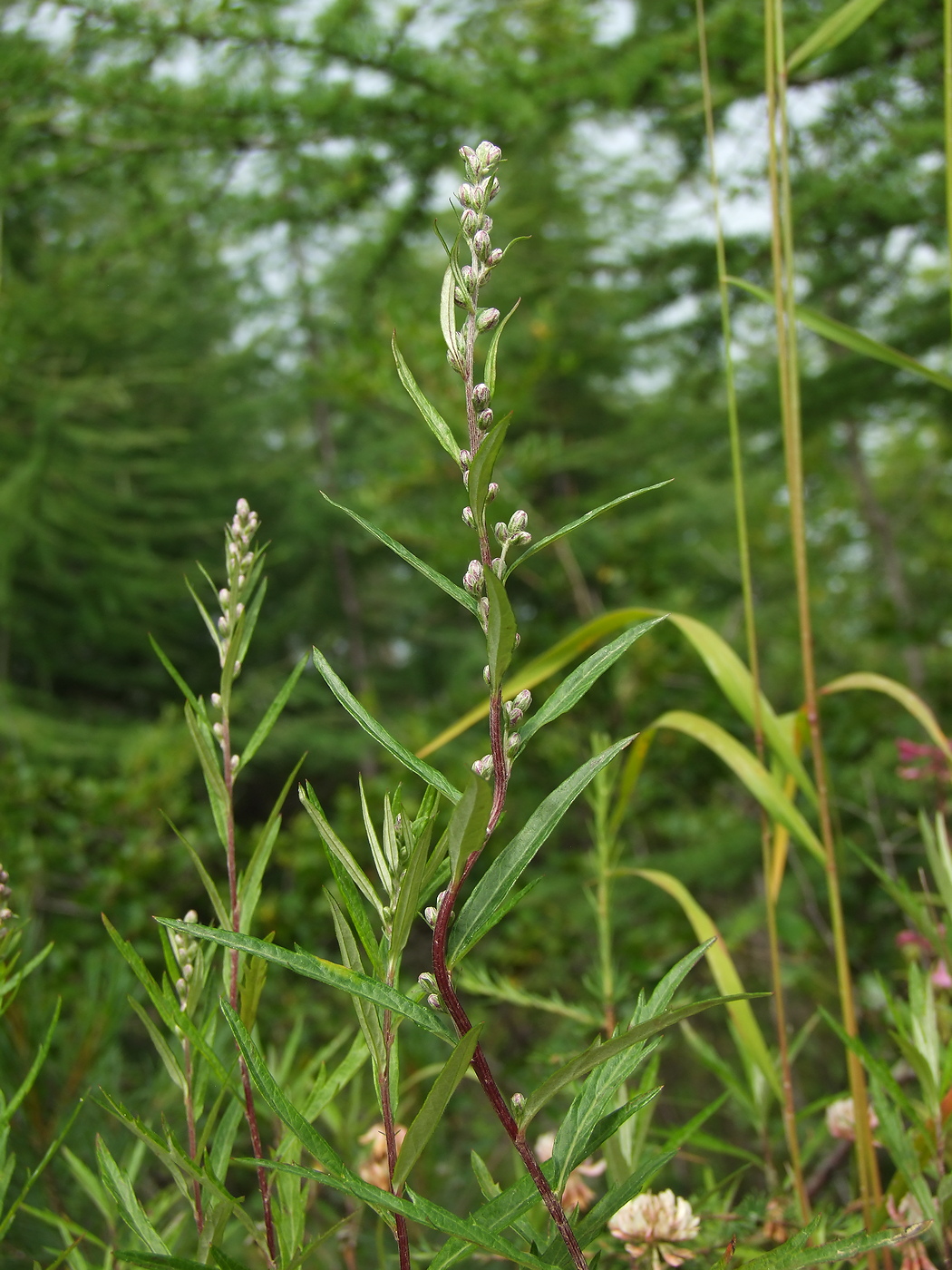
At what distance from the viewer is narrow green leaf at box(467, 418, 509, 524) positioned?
26 cm

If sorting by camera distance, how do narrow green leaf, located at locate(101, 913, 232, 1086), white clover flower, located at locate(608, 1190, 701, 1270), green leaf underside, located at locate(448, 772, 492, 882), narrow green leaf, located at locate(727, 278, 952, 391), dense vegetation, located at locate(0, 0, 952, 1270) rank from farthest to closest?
1. dense vegetation, located at locate(0, 0, 952, 1270)
2. narrow green leaf, located at locate(727, 278, 952, 391)
3. white clover flower, located at locate(608, 1190, 701, 1270)
4. narrow green leaf, located at locate(101, 913, 232, 1086)
5. green leaf underside, located at locate(448, 772, 492, 882)

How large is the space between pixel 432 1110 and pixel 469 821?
0.10 metres

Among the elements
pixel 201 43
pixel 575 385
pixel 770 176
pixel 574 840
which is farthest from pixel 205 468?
pixel 770 176

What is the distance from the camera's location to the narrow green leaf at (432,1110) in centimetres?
25

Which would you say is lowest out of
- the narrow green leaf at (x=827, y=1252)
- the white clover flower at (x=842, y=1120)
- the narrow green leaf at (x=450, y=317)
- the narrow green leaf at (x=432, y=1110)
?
the white clover flower at (x=842, y=1120)

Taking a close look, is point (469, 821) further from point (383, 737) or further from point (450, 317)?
point (450, 317)

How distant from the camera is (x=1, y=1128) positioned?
378 mm

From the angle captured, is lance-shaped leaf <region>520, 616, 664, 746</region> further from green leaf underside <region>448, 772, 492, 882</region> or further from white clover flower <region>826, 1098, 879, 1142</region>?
white clover flower <region>826, 1098, 879, 1142</region>

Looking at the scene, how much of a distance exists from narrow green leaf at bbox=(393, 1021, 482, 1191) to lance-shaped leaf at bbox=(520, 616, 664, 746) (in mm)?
93

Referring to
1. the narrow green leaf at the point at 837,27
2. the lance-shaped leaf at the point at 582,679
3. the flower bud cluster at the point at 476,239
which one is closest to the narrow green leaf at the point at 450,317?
the flower bud cluster at the point at 476,239

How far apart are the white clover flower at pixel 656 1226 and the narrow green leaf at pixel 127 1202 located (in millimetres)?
224

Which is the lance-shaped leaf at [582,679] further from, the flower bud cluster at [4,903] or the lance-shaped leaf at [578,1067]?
the flower bud cluster at [4,903]

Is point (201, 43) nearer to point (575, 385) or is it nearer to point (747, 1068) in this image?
point (747, 1068)

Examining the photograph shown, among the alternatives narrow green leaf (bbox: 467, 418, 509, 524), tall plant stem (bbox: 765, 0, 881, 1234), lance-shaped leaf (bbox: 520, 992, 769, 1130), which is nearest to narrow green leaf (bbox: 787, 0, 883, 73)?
tall plant stem (bbox: 765, 0, 881, 1234)
